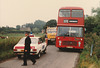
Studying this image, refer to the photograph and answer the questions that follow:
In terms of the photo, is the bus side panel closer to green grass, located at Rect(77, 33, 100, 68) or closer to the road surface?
green grass, located at Rect(77, 33, 100, 68)

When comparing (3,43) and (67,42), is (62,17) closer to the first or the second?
(67,42)

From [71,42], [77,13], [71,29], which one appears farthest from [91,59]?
[77,13]

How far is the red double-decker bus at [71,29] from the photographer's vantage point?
57.2 ft

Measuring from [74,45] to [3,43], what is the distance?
23.8 feet

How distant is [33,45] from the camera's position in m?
11.6

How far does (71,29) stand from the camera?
1752 cm

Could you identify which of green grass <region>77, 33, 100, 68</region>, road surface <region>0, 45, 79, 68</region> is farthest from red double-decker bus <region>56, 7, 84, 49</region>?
road surface <region>0, 45, 79, 68</region>

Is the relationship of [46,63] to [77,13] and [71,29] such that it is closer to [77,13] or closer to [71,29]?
[71,29]

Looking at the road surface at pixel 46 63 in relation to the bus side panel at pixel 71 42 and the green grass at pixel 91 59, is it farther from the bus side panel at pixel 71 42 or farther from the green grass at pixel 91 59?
the bus side panel at pixel 71 42

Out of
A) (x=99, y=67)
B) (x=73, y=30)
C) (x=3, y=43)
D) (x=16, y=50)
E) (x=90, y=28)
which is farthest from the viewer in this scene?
(x=90, y=28)

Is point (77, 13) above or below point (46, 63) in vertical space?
above

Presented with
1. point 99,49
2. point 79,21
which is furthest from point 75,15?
point 99,49

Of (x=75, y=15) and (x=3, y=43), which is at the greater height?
(x=75, y=15)

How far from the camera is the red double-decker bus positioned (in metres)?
17.4
